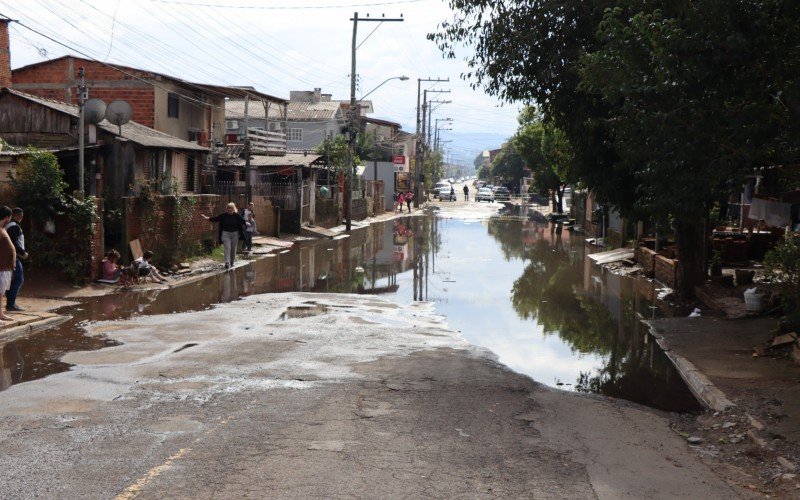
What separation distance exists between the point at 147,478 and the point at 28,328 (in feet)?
28.2

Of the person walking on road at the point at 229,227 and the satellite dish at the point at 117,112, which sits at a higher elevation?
the satellite dish at the point at 117,112

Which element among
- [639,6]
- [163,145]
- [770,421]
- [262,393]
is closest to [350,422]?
[262,393]

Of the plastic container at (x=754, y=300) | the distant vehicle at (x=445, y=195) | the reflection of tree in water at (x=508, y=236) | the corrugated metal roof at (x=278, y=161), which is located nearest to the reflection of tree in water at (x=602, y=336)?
the plastic container at (x=754, y=300)

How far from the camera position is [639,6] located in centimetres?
1370

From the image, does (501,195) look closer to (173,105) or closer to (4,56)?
(173,105)

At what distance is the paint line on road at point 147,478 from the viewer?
6.34 meters

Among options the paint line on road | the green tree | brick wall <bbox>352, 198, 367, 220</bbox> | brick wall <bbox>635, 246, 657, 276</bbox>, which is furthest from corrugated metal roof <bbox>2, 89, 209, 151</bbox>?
brick wall <bbox>352, 198, 367, 220</bbox>

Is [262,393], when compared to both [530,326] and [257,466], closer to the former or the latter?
[257,466]

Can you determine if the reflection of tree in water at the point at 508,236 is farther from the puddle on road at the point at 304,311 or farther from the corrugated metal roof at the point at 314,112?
the corrugated metal roof at the point at 314,112

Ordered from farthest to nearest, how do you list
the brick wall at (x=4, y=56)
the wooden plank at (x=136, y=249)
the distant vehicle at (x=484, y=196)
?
the distant vehicle at (x=484, y=196)
the brick wall at (x=4, y=56)
the wooden plank at (x=136, y=249)

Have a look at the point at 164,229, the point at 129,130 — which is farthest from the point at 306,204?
the point at 164,229

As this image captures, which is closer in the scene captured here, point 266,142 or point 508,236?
point 508,236

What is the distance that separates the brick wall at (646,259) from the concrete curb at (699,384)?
475 inches

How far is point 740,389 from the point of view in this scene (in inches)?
435
